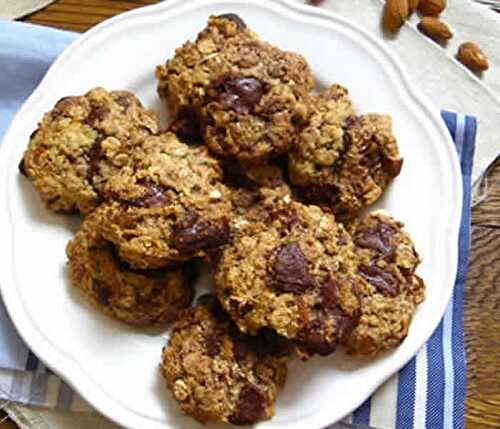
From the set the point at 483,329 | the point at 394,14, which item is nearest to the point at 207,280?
the point at 483,329

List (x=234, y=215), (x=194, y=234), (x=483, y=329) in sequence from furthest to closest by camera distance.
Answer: (x=483, y=329), (x=234, y=215), (x=194, y=234)

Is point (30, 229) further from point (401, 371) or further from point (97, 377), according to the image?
point (401, 371)

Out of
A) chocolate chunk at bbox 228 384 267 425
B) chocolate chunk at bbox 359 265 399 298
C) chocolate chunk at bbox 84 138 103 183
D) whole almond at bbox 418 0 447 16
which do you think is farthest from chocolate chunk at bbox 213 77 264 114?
whole almond at bbox 418 0 447 16

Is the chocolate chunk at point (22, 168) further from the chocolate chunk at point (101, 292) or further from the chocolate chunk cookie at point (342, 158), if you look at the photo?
the chocolate chunk cookie at point (342, 158)

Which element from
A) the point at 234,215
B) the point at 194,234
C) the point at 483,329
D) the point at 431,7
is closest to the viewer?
the point at 194,234

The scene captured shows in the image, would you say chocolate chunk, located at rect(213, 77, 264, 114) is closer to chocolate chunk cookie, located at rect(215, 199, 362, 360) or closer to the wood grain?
chocolate chunk cookie, located at rect(215, 199, 362, 360)

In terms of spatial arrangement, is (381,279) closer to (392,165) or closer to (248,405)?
(392,165)

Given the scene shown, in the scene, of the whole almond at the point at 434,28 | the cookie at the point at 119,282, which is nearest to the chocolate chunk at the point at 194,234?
the cookie at the point at 119,282
